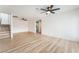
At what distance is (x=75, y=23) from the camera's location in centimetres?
281

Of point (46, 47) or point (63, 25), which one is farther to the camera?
point (63, 25)

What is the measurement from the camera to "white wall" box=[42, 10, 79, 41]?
2.74m

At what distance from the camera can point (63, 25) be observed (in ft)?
A: 9.79

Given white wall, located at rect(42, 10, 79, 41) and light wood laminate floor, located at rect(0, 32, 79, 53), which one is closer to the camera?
light wood laminate floor, located at rect(0, 32, 79, 53)

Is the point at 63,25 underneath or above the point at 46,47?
above

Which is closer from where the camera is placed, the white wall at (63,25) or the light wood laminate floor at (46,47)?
the light wood laminate floor at (46,47)

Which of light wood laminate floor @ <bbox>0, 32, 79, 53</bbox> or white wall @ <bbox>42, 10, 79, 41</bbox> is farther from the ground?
white wall @ <bbox>42, 10, 79, 41</bbox>

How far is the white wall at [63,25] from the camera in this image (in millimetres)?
→ 2742

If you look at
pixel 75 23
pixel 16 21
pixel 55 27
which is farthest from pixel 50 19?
pixel 16 21
